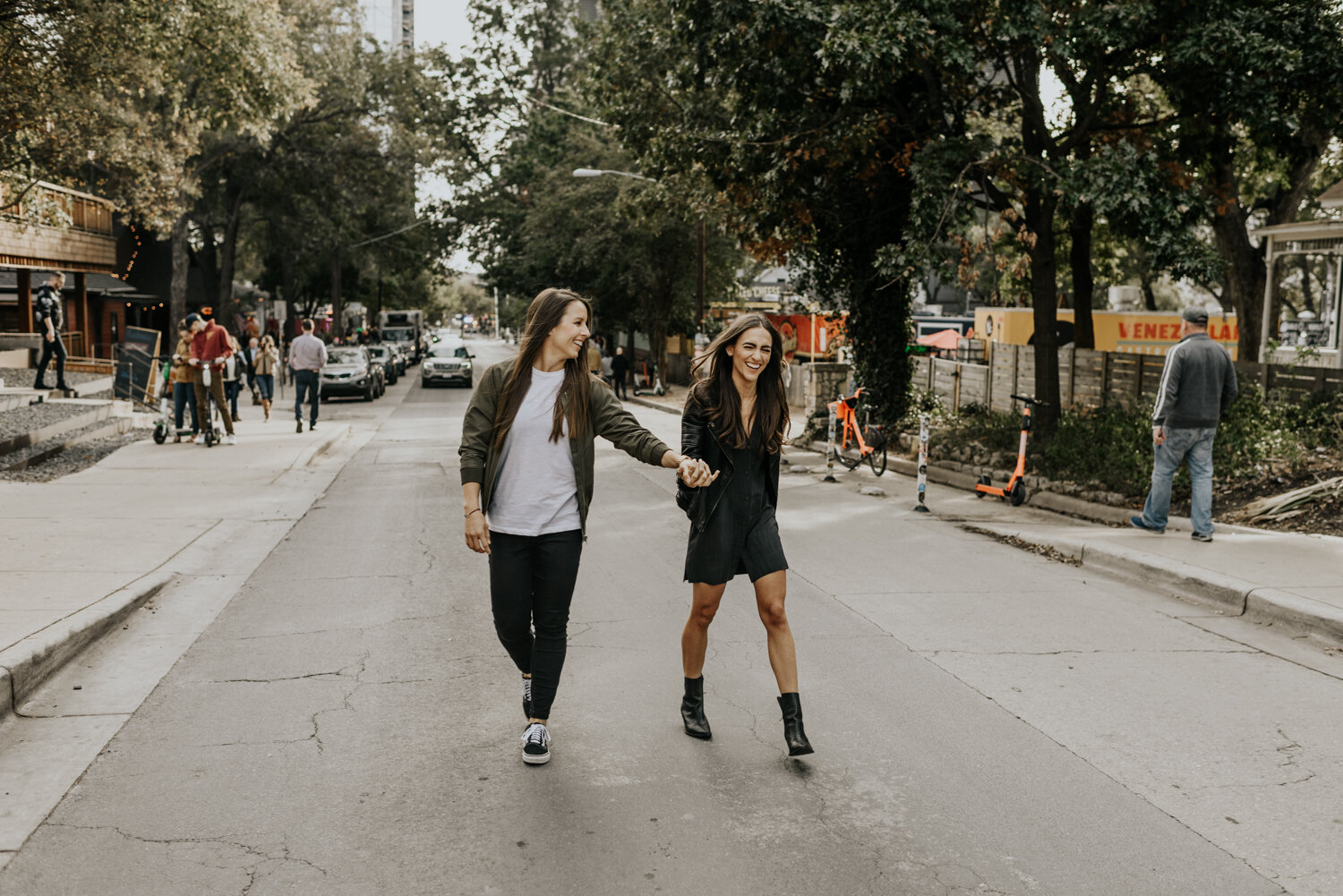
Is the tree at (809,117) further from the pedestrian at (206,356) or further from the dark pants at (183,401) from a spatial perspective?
the dark pants at (183,401)

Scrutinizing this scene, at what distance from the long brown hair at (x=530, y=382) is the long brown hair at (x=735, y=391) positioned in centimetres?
50

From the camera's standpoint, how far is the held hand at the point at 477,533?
15.1 feet

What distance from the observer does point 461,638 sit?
6836 millimetres

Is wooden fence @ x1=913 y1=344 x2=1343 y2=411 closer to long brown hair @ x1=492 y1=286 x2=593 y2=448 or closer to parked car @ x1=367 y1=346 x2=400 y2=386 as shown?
long brown hair @ x1=492 y1=286 x2=593 y2=448

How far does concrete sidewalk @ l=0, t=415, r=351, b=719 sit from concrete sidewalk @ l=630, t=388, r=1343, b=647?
662cm

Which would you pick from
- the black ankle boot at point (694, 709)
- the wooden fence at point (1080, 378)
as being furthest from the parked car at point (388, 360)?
the black ankle boot at point (694, 709)

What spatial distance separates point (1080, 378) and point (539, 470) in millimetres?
13376

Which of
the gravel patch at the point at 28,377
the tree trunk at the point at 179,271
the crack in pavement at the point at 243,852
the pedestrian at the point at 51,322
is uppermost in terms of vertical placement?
the tree trunk at the point at 179,271

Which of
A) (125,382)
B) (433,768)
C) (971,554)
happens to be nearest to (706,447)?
(433,768)

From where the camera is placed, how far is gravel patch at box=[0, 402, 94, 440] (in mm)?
16359

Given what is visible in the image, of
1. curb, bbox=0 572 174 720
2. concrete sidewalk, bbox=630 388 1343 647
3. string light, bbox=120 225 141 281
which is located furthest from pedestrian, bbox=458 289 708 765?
string light, bbox=120 225 141 281

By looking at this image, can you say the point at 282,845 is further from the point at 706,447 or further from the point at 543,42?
the point at 543,42

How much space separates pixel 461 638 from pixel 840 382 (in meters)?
16.7

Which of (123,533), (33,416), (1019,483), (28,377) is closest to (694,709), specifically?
(123,533)
